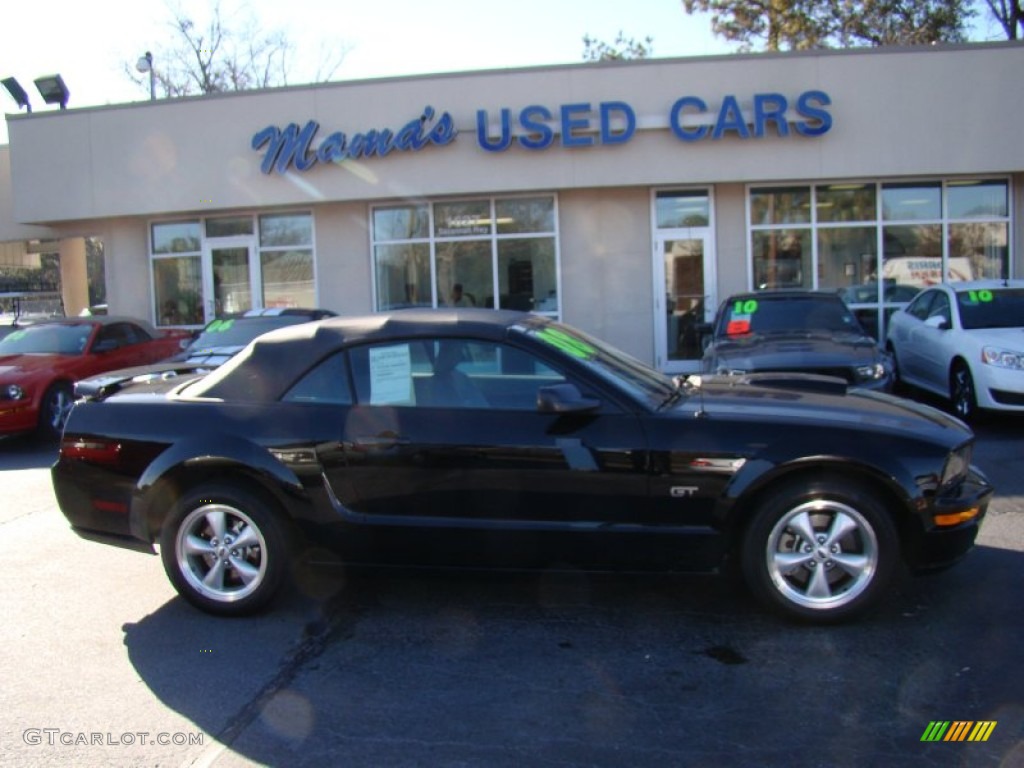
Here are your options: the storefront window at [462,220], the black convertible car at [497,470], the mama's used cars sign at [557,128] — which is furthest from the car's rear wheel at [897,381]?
the black convertible car at [497,470]

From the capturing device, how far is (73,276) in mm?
24031

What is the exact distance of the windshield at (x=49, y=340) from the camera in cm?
1181

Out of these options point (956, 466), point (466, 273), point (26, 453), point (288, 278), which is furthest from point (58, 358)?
point (956, 466)

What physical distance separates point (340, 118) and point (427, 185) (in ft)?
5.83

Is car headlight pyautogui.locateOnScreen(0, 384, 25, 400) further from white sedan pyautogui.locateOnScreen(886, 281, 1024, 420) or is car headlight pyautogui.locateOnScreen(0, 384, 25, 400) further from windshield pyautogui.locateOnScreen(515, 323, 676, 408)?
Answer: white sedan pyautogui.locateOnScreen(886, 281, 1024, 420)

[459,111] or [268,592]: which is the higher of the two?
[459,111]

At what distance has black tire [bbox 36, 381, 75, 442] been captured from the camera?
10.8 meters

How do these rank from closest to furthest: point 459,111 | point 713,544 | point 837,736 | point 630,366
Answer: point 837,736 → point 713,544 → point 630,366 → point 459,111

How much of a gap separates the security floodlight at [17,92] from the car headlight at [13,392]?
898cm

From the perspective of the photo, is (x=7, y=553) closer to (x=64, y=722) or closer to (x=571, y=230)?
(x=64, y=722)

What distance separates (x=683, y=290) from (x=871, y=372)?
645 centimetres

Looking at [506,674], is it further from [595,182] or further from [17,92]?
[17,92]

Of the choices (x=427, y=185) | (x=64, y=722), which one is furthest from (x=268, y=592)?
(x=427, y=185)

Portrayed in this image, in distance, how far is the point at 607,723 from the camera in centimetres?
361
